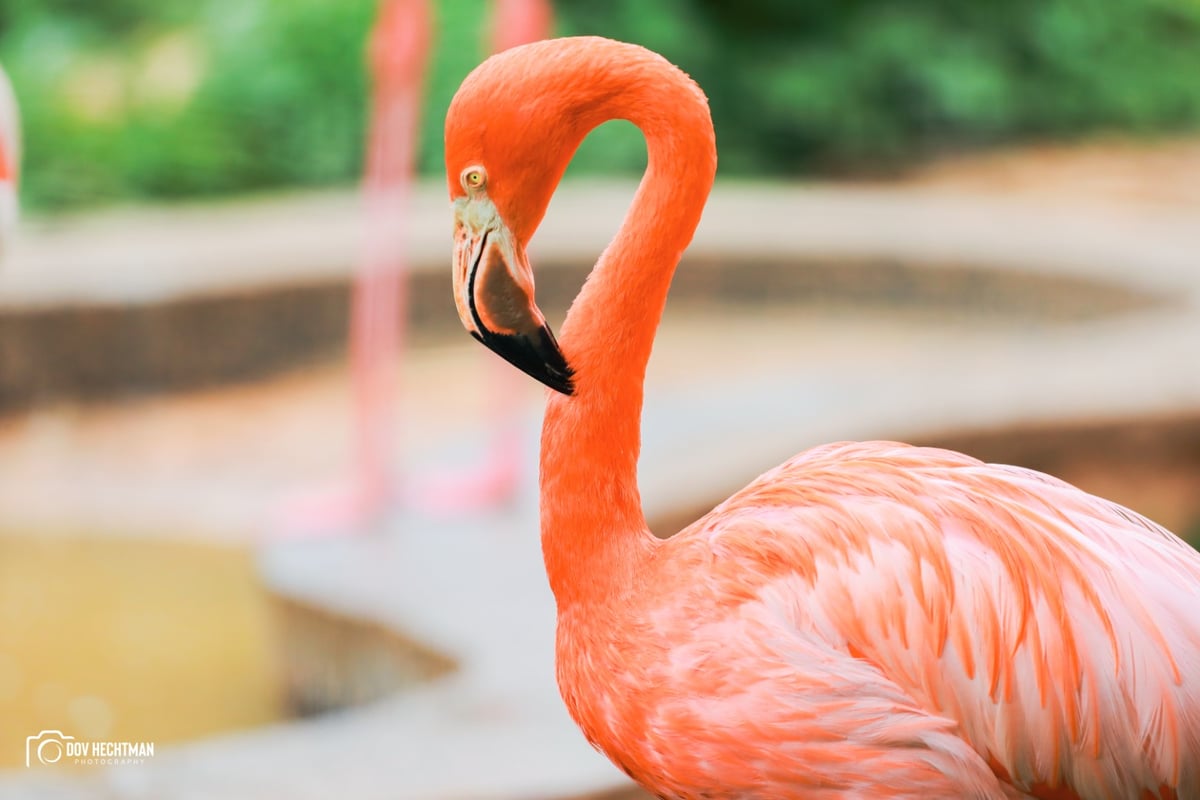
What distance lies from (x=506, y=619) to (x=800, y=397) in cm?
182

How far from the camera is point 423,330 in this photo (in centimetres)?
746

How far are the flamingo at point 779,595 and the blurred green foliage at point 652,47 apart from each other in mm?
7405

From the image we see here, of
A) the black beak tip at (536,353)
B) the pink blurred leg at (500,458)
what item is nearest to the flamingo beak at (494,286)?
Result: the black beak tip at (536,353)

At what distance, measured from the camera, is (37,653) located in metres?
4.44

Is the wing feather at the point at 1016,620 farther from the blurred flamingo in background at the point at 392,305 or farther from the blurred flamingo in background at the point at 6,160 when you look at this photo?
the blurred flamingo in background at the point at 392,305

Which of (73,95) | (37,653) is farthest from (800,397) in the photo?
(73,95)

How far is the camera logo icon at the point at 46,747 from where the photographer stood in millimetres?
3465

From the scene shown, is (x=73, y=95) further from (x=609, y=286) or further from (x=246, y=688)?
(x=609, y=286)

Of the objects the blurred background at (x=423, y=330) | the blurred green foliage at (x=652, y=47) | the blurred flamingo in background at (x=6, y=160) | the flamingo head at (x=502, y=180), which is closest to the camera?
the flamingo head at (x=502, y=180)

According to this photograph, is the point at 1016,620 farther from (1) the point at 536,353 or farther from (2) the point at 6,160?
(2) the point at 6,160

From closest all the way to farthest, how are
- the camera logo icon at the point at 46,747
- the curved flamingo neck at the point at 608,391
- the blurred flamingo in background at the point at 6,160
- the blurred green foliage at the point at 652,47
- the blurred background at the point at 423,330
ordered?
the curved flamingo neck at the point at 608,391 < the blurred flamingo in background at the point at 6,160 < the camera logo icon at the point at 46,747 < the blurred background at the point at 423,330 < the blurred green foliage at the point at 652,47

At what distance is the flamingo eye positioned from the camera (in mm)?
1702

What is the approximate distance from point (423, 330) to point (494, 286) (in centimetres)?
582

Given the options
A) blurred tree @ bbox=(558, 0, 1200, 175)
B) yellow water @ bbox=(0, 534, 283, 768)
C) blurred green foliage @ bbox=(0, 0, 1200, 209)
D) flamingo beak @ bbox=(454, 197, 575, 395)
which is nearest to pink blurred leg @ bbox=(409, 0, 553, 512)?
yellow water @ bbox=(0, 534, 283, 768)
